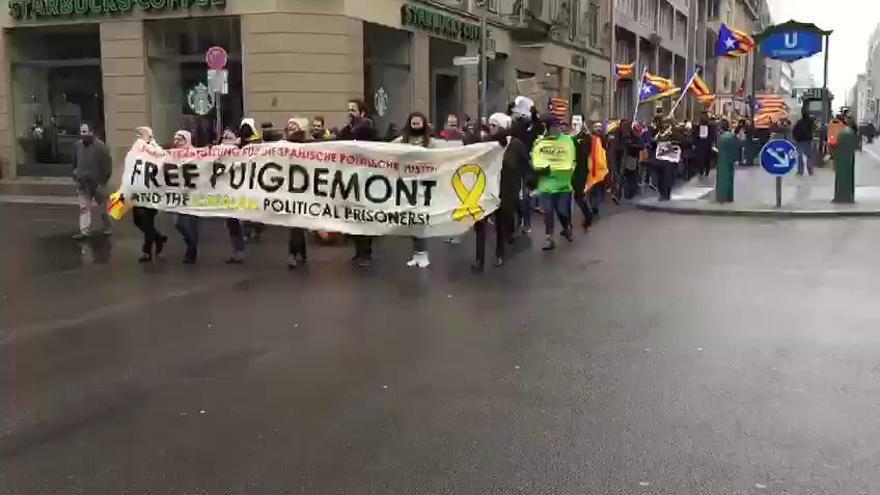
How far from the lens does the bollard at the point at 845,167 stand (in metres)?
16.7

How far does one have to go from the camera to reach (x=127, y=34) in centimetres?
2281

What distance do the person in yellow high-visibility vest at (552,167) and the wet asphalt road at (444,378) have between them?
5.74 feet

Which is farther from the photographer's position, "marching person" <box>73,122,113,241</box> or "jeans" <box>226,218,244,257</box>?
"marching person" <box>73,122,113,241</box>

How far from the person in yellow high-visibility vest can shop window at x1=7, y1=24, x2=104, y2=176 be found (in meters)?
15.2

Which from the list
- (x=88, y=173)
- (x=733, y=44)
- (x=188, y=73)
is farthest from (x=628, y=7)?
(x=88, y=173)

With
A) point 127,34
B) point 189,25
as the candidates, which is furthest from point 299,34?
point 127,34

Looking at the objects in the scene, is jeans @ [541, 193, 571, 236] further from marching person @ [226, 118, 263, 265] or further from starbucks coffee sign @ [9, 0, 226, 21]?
starbucks coffee sign @ [9, 0, 226, 21]

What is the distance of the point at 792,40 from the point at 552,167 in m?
10.9

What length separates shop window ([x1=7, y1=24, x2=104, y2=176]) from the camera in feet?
78.9

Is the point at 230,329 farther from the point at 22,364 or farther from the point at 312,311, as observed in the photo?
the point at 22,364

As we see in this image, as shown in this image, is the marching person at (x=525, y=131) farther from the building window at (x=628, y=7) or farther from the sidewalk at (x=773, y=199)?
the building window at (x=628, y=7)

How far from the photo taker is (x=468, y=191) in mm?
10953

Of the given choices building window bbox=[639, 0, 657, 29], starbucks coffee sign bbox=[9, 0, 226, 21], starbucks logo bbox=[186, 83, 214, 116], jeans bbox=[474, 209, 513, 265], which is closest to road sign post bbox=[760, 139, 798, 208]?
jeans bbox=[474, 209, 513, 265]

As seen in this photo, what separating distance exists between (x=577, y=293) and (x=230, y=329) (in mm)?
3369
